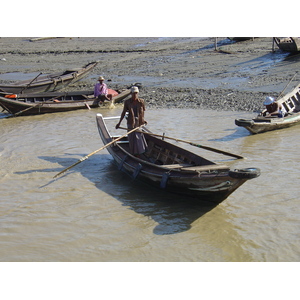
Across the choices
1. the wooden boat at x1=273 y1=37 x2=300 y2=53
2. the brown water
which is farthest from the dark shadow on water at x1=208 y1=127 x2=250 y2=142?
the wooden boat at x1=273 y1=37 x2=300 y2=53

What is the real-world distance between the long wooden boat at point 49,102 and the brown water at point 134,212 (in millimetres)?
3101

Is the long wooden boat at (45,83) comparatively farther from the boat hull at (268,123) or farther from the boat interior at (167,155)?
the boat hull at (268,123)

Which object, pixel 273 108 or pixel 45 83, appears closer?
pixel 273 108

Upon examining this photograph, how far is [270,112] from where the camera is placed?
35.5ft

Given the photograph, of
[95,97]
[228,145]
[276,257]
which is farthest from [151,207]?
[95,97]

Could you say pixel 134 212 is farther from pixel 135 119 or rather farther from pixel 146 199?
pixel 135 119

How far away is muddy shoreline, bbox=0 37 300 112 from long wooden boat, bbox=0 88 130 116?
1853 millimetres

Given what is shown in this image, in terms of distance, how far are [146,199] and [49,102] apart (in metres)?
7.62

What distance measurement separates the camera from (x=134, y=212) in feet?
21.8

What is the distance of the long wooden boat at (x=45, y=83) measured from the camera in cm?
1487

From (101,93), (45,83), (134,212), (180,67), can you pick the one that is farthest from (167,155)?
(180,67)

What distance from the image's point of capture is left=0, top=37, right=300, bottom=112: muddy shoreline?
14375 mm

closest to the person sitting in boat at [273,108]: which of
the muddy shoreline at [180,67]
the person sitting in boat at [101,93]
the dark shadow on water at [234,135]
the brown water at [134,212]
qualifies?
the brown water at [134,212]

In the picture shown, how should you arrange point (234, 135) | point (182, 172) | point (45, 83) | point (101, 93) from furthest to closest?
point (45, 83)
point (101, 93)
point (234, 135)
point (182, 172)
